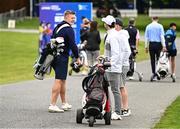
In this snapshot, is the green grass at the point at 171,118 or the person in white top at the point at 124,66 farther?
the person in white top at the point at 124,66

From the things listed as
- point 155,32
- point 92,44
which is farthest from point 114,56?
point 92,44

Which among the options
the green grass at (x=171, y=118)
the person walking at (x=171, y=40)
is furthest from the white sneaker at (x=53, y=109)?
the person walking at (x=171, y=40)

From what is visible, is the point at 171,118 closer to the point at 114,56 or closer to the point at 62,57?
the point at 114,56

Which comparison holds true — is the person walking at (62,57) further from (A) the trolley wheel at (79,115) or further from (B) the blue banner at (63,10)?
(B) the blue banner at (63,10)

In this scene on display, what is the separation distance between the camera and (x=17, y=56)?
112ft

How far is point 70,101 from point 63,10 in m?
18.9

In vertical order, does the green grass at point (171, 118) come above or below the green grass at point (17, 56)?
above

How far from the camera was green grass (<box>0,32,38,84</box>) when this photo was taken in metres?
24.2

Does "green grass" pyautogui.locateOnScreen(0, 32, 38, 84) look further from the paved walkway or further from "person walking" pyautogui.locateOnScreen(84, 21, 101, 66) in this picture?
the paved walkway

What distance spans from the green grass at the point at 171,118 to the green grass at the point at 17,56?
784 cm

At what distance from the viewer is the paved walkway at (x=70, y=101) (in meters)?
12.4

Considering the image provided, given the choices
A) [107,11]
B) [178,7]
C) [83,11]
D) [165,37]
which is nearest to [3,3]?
[107,11]

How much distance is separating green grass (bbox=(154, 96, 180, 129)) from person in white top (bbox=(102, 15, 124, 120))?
89 cm

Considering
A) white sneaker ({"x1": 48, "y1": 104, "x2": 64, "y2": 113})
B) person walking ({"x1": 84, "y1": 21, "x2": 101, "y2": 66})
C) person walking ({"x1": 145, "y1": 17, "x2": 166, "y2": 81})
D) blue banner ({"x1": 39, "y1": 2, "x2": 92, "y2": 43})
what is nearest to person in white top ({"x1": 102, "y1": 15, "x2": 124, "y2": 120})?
white sneaker ({"x1": 48, "y1": 104, "x2": 64, "y2": 113})
